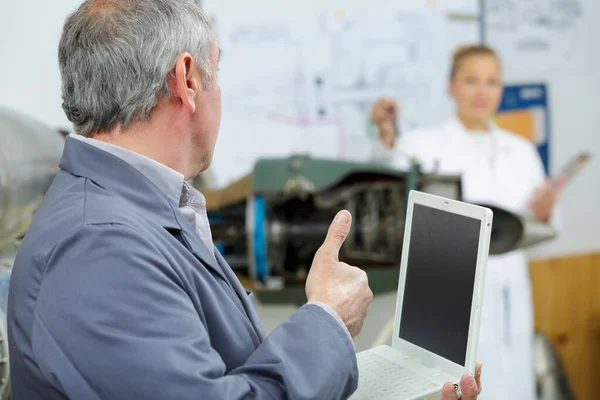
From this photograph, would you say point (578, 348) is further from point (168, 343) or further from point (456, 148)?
point (168, 343)

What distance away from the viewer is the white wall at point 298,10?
88.2 inches

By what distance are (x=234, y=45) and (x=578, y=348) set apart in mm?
1861

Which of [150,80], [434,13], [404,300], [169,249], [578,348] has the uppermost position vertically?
[434,13]

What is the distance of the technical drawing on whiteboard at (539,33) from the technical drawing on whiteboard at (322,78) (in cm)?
26

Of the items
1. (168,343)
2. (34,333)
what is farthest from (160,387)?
(34,333)

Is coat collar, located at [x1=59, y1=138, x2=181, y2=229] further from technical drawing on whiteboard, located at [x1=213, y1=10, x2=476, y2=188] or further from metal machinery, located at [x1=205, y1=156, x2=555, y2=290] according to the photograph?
technical drawing on whiteboard, located at [x1=213, y1=10, x2=476, y2=188]

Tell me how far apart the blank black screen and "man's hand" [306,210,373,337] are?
13 centimetres

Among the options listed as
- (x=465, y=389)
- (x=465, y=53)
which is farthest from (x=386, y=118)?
(x=465, y=389)

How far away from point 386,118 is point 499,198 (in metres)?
0.52

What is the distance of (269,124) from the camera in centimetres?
258

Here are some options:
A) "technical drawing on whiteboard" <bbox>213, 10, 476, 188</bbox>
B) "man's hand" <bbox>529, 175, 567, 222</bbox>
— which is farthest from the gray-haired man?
"man's hand" <bbox>529, 175, 567, 222</bbox>

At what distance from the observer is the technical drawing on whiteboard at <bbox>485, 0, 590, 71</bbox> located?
2.81m

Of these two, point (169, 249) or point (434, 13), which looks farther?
→ point (434, 13)

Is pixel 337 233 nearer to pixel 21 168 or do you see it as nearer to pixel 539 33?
pixel 21 168
